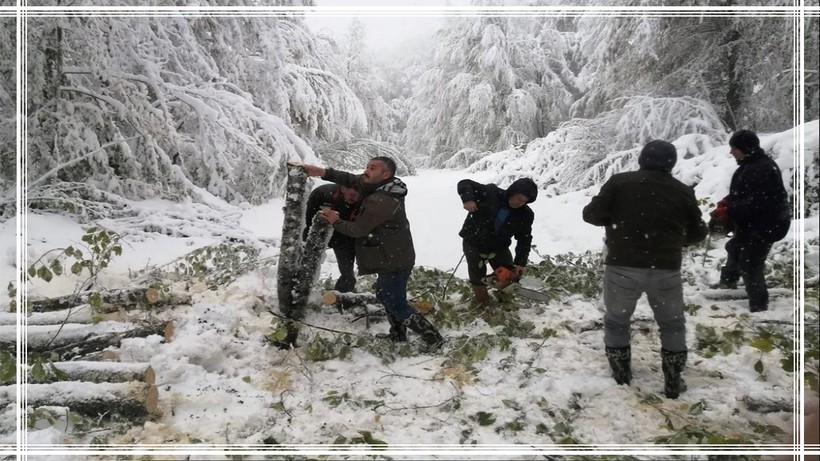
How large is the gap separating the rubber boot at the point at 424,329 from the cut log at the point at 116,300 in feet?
4.46

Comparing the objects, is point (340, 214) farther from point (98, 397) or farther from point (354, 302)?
point (98, 397)

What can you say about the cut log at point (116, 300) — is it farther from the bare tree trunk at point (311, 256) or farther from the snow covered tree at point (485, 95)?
the snow covered tree at point (485, 95)

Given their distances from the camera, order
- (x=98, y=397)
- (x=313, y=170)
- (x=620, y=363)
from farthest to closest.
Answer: (x=313, y=170) < (x=620, y=363) < (x=98, y=397)

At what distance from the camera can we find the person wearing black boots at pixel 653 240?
1758 millimetres

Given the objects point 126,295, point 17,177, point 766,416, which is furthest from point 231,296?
point 766,416

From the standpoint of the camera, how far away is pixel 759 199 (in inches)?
75.6

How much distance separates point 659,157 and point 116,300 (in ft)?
9.37

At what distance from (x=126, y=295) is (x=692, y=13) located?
3.28 metres

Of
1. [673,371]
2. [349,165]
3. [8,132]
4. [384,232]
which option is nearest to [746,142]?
[673,371]

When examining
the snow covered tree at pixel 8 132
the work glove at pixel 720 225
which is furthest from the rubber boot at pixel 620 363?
the snow covered tree at pixel 8 132

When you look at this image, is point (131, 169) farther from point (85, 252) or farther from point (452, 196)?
point (452, 196)

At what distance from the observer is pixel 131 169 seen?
Answer: 2.24 m

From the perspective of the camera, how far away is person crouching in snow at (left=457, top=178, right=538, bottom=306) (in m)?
2.18

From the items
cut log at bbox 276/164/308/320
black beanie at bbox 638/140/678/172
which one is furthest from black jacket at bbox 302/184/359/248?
black beanie at bbox 638/140/678/172
